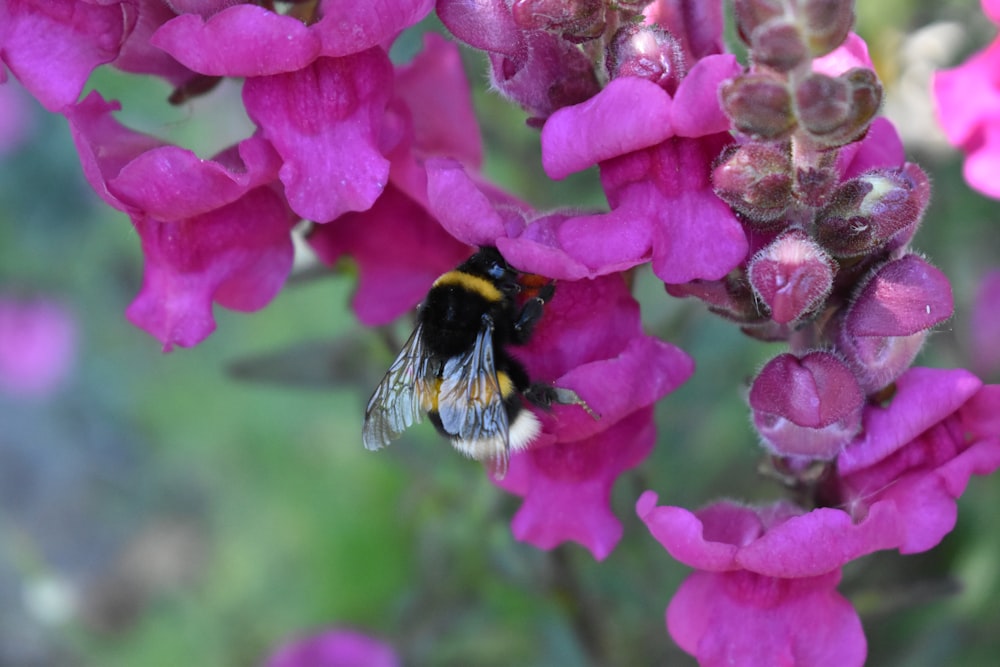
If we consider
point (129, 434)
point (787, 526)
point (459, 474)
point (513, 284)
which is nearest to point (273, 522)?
Result: point (129, 434)

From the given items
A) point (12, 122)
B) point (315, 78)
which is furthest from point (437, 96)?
point (12, 122)

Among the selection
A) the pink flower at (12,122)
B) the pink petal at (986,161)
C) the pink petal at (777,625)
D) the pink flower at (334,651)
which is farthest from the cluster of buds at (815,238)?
the pink flower at (12,122)

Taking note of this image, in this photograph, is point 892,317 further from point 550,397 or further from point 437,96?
point 437,96

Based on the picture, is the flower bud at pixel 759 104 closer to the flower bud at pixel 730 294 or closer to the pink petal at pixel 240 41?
the flower bud at pixel 730 294

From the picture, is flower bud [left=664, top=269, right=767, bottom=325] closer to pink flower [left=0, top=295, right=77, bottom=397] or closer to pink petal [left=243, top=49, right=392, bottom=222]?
pink petal [left=243, top=49, right=392, bottom=222]

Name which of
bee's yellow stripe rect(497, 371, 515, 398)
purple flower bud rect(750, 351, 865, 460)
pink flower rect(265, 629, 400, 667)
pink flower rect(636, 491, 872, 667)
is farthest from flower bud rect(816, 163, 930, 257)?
pink flower rect(265, 629, 400, 667)
